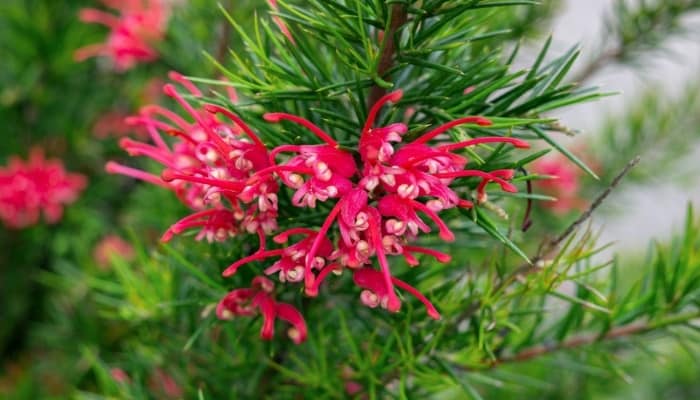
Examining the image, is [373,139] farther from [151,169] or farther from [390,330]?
[151,169]

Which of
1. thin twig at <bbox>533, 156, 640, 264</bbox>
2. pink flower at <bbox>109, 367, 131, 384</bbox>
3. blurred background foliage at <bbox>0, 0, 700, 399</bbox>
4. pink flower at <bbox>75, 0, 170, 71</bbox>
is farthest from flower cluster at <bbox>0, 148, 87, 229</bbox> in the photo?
thin twig at <bbox>533, 156, 640, 264</bbox>

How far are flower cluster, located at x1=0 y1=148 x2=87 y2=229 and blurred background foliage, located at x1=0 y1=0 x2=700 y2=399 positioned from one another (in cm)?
3

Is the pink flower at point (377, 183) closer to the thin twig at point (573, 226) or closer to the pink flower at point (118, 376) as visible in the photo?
the thin twig at point (573, 226)

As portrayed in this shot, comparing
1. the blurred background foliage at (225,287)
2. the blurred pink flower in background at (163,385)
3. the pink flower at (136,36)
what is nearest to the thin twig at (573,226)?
the blurred background foliage at (225,287)

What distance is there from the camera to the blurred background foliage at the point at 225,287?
A: 40cm

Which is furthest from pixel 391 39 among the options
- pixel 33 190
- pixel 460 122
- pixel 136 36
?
pixel 33 190

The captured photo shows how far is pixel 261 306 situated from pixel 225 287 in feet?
0.12

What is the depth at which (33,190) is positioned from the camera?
0.71 metres

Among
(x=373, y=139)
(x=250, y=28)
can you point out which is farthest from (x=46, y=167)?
(x=373, y=139)

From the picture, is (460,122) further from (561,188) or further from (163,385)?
(561,188)

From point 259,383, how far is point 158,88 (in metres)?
0.43

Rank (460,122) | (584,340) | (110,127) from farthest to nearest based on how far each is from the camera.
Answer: (110,127) < (584,340) < (460,122)

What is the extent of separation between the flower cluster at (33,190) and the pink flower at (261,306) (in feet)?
1.38

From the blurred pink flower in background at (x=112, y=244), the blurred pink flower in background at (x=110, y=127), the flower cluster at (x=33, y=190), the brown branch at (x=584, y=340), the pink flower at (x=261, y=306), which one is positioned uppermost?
the pink flower at (x=261, y=306)
